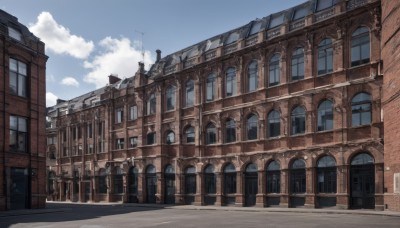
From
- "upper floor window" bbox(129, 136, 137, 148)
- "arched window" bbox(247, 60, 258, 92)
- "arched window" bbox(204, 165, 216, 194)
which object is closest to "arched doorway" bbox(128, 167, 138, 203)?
"upper floor window" bbox(129, 136, 137, 148)

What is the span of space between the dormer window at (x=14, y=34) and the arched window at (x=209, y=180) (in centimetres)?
1811

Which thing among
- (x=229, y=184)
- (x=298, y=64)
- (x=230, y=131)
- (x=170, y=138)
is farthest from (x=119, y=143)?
(x=298, y=64)

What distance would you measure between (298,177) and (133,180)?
19.3m

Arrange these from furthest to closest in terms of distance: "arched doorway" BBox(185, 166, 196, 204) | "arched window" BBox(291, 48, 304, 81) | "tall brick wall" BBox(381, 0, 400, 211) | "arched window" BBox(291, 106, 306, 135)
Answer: "arched doorway" BBox(185, 166, 196, 204) → "arched window" BBox(291, 48, 304, 81) → "arched window" BBox(291, 106, 306, 135) → "tall brick wall" BBox(381, 0, 400, 211)

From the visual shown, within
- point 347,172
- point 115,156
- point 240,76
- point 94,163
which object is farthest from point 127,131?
point 347,172

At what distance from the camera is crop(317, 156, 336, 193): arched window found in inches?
1233

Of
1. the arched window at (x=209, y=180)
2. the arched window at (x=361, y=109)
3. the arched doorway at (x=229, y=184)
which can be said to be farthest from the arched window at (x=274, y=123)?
the arched window at (x=209, y=180)

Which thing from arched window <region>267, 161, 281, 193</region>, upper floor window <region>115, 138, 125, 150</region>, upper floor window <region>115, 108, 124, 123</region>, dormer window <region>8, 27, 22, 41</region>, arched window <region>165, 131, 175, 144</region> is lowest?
arched window <region>267, 161, 281, 193</region>

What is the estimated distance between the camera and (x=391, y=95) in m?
24.5

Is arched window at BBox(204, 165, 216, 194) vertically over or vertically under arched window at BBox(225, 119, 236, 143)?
under

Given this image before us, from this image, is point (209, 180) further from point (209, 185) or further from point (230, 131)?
point (230, 131)

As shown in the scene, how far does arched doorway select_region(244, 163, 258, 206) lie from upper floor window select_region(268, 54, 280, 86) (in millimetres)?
6664

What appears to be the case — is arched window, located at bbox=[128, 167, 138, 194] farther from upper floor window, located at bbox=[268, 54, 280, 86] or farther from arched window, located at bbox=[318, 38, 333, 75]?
arched window, located at bbox=[318, 38, 333, 75]

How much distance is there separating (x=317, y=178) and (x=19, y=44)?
2246cm
